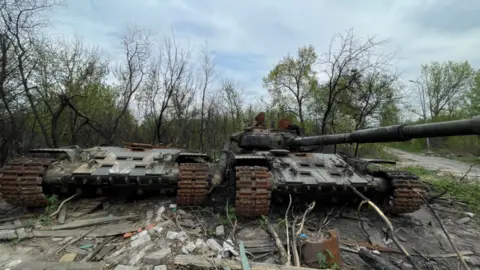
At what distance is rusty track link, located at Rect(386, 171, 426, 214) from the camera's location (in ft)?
17.1

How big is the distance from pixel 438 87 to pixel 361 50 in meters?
26.7

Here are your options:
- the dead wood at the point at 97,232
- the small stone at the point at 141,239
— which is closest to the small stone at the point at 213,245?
the small stone at the point at 141,239

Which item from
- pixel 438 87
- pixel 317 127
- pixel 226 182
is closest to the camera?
pixel 226 182

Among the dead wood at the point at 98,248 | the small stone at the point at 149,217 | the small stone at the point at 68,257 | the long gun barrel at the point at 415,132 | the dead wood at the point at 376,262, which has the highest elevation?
the long gun barrel at the point at 415,132

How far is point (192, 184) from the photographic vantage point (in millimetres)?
5203

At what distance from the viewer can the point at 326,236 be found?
12.9 ft

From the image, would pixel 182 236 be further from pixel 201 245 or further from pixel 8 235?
pixel 8 235

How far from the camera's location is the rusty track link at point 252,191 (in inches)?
185

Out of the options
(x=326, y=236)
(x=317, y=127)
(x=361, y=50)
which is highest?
(x=361, y=50)

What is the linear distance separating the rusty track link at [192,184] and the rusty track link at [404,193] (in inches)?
149

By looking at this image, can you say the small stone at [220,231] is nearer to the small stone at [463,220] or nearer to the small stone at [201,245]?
the small stone at [201,245]

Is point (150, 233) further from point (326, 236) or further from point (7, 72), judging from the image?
point (7, 72)

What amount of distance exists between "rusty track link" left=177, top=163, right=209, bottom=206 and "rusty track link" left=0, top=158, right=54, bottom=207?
8.83 feet

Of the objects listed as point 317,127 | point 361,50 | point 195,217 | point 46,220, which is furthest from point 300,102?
point 46,220
